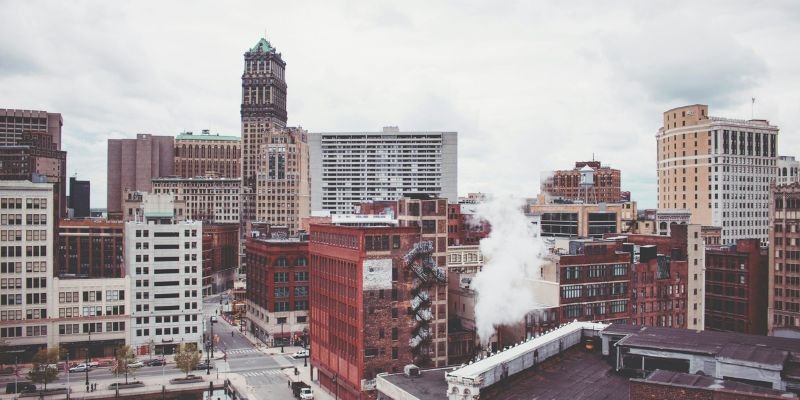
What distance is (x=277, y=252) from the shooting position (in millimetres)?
125875

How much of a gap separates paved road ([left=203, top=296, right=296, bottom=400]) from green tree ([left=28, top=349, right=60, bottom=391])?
79.0 feet

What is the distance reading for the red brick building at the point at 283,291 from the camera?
126 m

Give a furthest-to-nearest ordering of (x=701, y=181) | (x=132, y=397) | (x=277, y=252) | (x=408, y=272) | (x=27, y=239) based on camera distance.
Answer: (x=701, y=181) → (x=277, y=252) → (x=27, y=239) → (x=132, y=397) → (x=408, y=272)

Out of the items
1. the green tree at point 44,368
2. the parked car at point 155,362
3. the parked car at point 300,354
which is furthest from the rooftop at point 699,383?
the parked car at point 155,362

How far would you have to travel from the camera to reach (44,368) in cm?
9331

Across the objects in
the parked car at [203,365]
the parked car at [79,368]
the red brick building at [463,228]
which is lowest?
the parked car at [203,365]

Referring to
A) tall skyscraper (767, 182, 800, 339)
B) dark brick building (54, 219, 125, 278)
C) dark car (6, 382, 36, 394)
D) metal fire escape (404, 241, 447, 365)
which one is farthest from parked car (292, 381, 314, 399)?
dark brick building (54, 219, 125, 278)

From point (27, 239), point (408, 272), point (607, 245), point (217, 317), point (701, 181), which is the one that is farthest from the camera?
point (701, 181)

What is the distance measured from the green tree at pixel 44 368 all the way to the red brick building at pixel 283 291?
38.9 m

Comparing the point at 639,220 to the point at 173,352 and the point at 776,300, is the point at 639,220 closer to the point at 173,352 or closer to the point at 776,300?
the point at 776,300

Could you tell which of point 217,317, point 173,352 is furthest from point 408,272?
point 217,317

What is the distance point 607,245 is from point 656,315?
16.4m

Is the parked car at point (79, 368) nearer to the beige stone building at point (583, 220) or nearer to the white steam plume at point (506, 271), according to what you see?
the white steam plume at point (506, 271)

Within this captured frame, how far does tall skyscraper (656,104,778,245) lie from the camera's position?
579 ft
